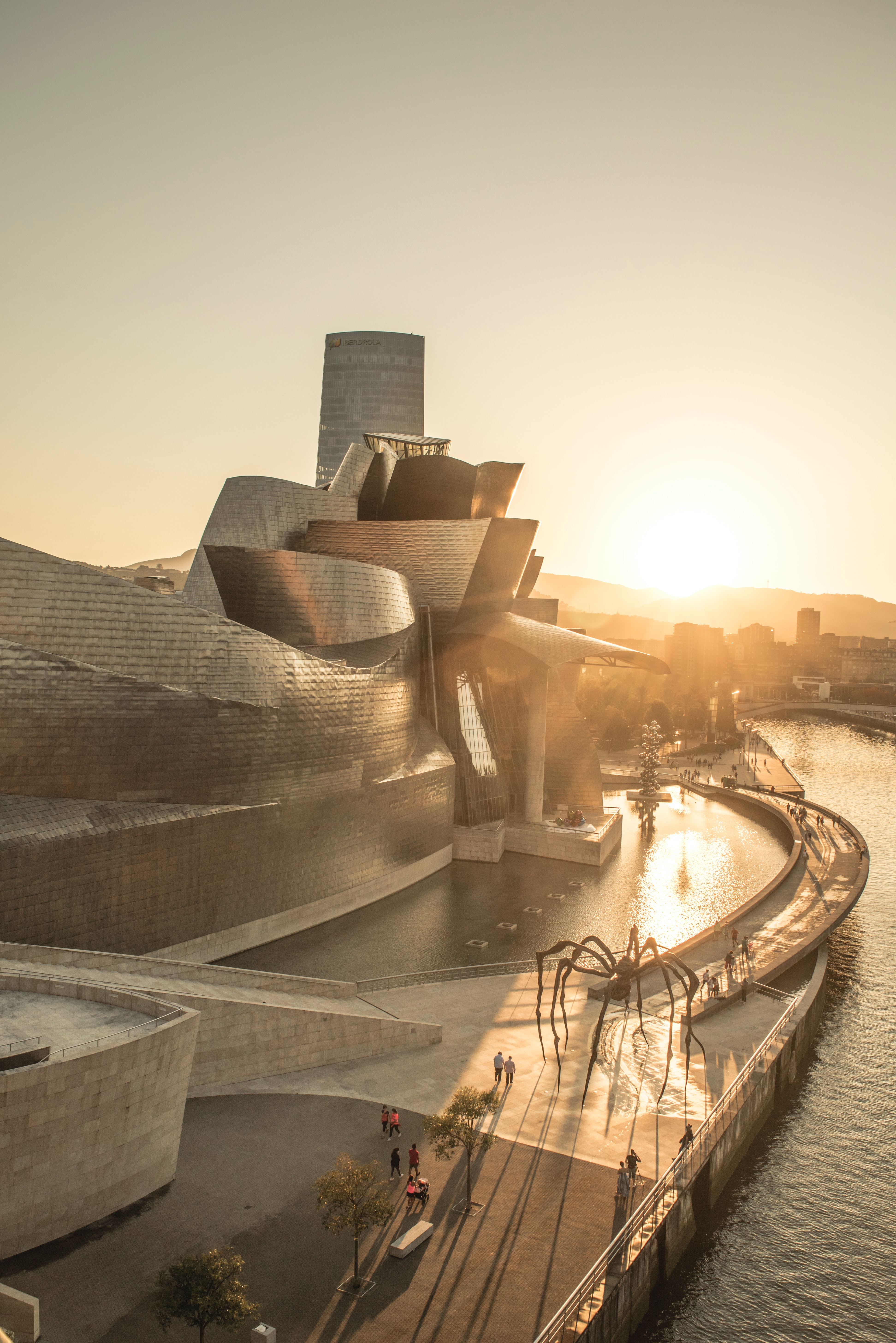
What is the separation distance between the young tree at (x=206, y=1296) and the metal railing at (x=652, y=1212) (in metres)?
3.69

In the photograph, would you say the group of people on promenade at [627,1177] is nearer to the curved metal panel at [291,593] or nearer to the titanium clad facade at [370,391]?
the curved metal panel at [291,593]

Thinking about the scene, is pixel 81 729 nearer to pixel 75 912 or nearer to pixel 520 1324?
pixel 75 912

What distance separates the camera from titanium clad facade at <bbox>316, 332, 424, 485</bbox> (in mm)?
106000

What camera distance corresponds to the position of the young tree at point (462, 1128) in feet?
46.1

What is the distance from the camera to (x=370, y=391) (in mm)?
106188

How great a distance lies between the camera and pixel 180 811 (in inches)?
912

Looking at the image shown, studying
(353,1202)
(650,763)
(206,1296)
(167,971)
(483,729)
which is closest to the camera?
(206,1296)

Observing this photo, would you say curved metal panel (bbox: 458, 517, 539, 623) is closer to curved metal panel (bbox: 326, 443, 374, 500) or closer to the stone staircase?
curved metal panel (bbox: 326, 443, 374, 500)

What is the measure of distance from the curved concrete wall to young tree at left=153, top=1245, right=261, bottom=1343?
2.71 m

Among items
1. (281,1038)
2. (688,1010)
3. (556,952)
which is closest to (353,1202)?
(281,1038)

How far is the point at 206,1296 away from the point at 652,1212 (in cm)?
711

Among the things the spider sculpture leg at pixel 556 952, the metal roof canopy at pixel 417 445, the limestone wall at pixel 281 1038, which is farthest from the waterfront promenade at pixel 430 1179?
the metal roof canopy at pixel 417 445

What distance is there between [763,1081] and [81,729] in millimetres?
17337

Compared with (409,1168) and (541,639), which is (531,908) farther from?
(409,1168)
